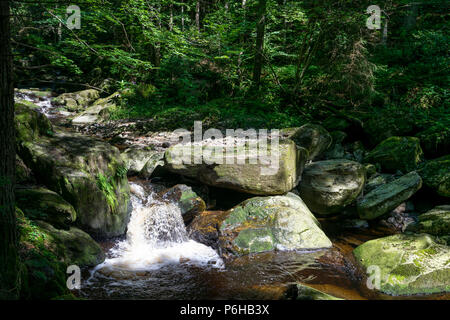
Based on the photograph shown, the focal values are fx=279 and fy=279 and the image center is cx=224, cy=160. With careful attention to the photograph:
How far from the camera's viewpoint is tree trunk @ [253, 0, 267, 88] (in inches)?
444

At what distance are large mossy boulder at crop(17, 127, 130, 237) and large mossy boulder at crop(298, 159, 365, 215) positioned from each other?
449cm

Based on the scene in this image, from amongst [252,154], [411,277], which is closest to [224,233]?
[252,154]

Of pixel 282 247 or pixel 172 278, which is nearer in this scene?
pixel 172 278

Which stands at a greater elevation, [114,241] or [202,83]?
[202,83]

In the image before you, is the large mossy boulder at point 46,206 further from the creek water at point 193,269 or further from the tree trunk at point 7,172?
the tree trunk at point 7,172

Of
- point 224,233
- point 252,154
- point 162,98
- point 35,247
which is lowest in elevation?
point 224,233

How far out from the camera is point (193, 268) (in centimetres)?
496

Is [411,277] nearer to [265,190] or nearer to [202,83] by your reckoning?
[265,190]

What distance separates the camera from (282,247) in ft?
18.2

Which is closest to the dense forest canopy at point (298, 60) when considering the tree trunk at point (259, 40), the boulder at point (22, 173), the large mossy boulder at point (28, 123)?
the tree trunk at point (259, 40)

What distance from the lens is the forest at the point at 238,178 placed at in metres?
3.88
